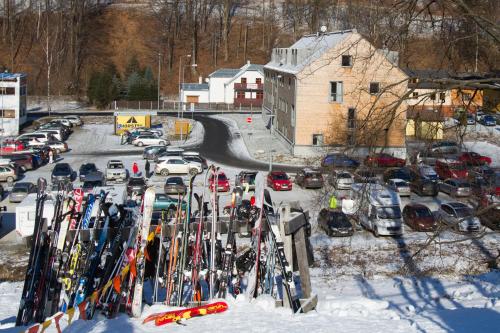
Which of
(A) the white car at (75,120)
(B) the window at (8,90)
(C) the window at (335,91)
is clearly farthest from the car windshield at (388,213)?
(A) the white car at (75,120)

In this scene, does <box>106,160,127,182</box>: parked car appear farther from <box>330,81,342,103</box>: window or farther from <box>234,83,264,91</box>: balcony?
<box>234,83,264,91</box>: balcony

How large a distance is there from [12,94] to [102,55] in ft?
101

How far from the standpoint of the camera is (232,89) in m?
63.8

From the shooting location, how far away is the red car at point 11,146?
37.5 meters

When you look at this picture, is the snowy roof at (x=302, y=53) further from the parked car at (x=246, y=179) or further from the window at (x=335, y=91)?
the parked car at (x=246, y=179)

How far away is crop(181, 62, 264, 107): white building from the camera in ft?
207

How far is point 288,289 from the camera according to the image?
32.3 ft

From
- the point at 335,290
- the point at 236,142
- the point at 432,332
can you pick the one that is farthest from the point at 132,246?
the point at 236,142

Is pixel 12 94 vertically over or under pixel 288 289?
over

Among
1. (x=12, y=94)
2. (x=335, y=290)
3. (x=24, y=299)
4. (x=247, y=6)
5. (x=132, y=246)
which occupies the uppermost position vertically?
(x=247, y=6)

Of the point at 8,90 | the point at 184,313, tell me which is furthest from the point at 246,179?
the point at 8,90

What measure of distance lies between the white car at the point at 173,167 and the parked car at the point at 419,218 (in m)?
12.1

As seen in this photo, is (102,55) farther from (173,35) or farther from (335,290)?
(335,290)

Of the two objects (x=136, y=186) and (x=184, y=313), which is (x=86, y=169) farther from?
(x=184, y=313)
